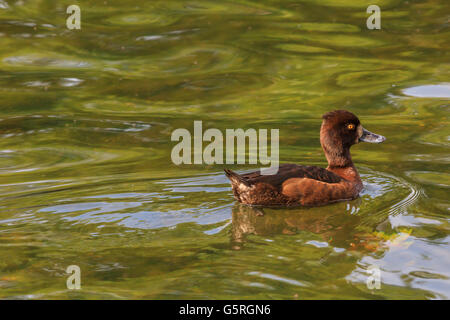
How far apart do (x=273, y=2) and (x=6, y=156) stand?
762cm

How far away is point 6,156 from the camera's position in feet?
35.7

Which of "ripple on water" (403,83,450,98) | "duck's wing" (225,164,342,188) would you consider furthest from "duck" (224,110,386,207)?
"ripple on water" (403,83,450,98)

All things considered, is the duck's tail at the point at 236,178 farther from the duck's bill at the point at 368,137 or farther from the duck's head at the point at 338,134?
the duck's bill at the point at 368,137

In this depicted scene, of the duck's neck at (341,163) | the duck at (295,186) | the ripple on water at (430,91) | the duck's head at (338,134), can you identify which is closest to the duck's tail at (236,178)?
the duck at (295,186)

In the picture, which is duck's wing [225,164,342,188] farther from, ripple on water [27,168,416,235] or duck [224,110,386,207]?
ripple on water [27,168,416,235]

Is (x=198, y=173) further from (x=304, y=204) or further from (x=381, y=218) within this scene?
(x=381, y=218)

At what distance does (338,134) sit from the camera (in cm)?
912

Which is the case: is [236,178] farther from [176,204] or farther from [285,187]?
[176,204]

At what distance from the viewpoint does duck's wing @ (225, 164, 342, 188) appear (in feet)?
27.1

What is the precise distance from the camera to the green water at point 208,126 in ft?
21.9

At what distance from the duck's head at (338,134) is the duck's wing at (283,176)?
63 cm

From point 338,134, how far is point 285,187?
1.28m

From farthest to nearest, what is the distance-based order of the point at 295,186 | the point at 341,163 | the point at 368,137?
the point at 368,137 → the point at 341,163 → the point at 295,186

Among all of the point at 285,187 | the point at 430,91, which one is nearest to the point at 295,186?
the point at 285,187
